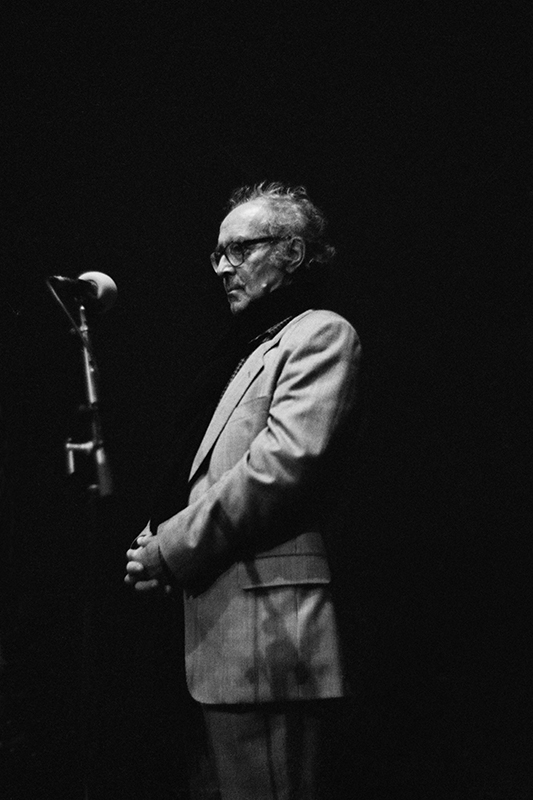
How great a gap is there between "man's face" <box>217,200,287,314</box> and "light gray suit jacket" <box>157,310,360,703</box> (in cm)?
33

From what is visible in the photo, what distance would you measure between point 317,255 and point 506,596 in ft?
3.88

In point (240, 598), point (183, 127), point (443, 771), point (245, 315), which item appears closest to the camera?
point (240, 598)

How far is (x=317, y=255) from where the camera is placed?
198 cm

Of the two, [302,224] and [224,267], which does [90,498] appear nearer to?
[224,267]

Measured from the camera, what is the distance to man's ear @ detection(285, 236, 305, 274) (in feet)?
6.35

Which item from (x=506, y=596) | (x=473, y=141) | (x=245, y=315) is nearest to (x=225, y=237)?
(x=245, y=315)

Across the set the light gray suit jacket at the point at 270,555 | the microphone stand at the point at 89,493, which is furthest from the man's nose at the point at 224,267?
the microphone stand at the point at 89,493

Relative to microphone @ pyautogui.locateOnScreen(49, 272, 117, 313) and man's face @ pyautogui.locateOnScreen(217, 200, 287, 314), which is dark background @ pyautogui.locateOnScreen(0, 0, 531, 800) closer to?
man's face @ pyautogui.locateOnScreen(217, 200, 287, 314)

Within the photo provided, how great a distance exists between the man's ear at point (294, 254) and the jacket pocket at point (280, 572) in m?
0.76

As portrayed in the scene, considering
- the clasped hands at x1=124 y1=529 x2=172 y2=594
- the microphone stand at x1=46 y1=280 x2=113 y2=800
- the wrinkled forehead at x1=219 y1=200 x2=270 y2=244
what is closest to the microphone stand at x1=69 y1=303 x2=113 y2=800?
the microphone stand at x1=46 y1=280 x2=113 y2=800

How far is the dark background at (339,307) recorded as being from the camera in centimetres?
225

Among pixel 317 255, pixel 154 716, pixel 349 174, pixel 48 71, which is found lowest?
pixel 154 716

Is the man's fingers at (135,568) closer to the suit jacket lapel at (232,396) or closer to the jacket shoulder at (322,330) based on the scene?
the suit jacket lapel at (232,396)

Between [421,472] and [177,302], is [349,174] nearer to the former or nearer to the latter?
[177,302]
